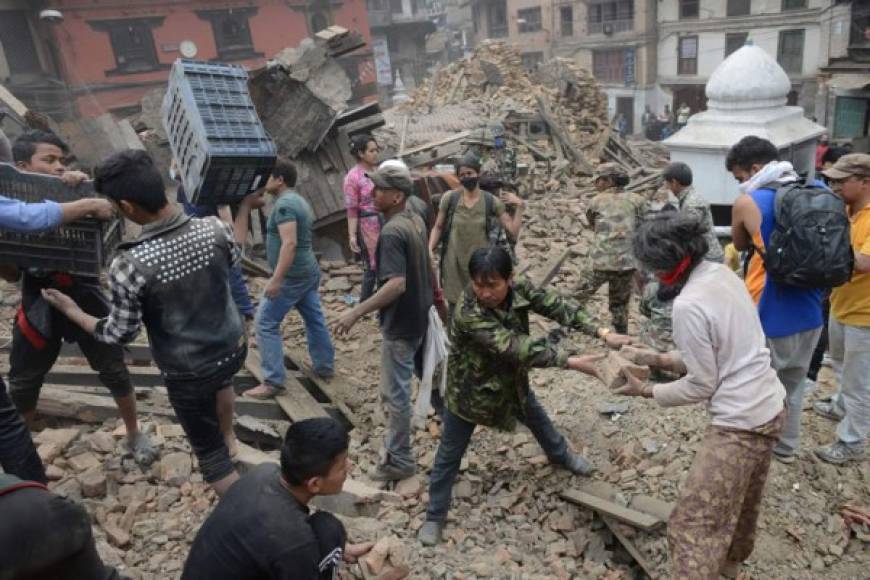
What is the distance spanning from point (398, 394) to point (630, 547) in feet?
5.65

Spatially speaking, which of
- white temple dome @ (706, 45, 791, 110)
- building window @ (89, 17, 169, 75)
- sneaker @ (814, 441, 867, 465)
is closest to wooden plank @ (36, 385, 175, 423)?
sneaker @ (814, 441, 867, 465)

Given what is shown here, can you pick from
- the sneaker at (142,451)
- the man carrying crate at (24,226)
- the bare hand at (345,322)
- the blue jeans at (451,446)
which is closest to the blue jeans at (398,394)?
the bare hand at (345,322)

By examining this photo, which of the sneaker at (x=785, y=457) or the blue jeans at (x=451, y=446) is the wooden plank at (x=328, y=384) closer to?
the blue jeans at (x=451, y=446)

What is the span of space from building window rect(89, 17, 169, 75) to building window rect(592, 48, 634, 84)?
86.5ft

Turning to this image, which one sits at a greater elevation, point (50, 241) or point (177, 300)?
point (50, 241)

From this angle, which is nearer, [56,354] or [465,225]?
[56,354]

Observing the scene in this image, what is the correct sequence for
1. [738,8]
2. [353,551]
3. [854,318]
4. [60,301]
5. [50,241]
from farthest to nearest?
[738,8] < [854,318] < [50,241] < [60,301] < [353,551]

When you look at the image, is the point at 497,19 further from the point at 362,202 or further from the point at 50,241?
the point at 50,241

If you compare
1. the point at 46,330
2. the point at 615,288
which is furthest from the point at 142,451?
the point at 615,288

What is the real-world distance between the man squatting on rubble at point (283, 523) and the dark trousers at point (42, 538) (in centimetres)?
46

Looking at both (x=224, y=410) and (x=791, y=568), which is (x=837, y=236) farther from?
(x=224, y=410)

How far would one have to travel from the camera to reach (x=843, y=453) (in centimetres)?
418

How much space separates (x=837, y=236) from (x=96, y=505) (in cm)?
458

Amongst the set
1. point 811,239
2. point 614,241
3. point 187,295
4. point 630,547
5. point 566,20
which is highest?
point 566,20
